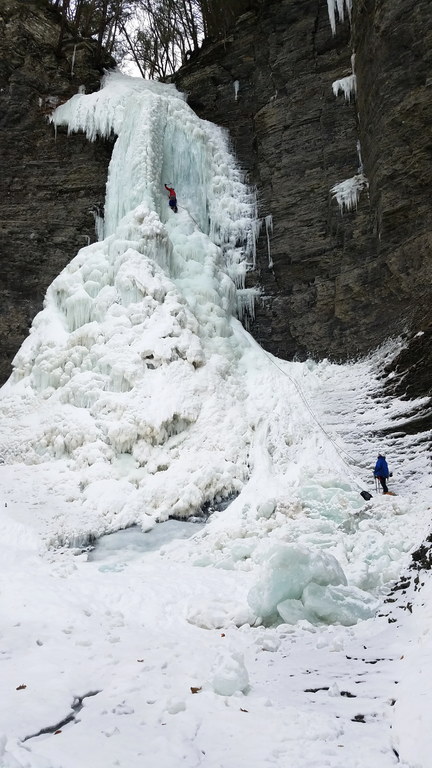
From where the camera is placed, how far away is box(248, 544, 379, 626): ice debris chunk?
577 cm

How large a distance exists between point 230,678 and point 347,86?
1523cm

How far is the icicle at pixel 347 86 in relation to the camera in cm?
1512

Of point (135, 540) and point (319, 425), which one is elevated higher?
point (319, 425)

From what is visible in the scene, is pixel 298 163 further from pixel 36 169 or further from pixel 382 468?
pixel 382 468

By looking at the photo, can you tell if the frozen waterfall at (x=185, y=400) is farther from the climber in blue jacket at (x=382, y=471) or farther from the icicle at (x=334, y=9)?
the icicle at (x=334, y=9)

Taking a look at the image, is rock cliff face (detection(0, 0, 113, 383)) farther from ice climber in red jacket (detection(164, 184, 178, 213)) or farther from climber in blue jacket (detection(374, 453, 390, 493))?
climber in blue jacket (detection(374, 453, 390, 493))

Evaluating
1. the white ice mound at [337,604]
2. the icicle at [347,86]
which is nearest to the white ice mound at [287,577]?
the white ice mound at [337,604]

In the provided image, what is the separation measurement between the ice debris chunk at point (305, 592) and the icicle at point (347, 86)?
1321 centimetres

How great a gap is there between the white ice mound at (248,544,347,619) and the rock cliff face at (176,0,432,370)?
6.81 m

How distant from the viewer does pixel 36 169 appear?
1697 centimetres

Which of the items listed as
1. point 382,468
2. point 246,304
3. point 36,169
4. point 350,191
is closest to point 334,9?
point 350,191

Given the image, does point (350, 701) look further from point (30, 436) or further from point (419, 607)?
point (30, 436)

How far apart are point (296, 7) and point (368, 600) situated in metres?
17.4

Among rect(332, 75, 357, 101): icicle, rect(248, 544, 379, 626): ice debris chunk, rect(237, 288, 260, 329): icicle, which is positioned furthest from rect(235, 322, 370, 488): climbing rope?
rect(332, 75, 357, 101): icicle
